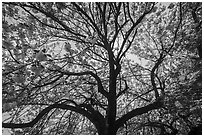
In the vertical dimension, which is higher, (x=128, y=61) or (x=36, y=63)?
(x=128, y=61)

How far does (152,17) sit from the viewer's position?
5.96 metres

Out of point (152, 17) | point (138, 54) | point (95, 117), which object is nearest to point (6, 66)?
point (95, 117)

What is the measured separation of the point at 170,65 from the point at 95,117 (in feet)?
12.8

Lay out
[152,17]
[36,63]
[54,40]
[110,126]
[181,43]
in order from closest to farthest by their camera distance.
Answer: [36,63]
[110,126]
[181,43]
[54,40]
[152,17]

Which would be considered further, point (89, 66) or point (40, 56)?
point (89, 66)

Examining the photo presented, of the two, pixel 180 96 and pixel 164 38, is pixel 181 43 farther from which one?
pixel 180 96

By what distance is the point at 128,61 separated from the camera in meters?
6.83

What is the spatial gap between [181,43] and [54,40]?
377 cm

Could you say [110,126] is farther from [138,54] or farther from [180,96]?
[138,54]

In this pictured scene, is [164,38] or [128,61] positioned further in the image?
[128,61]

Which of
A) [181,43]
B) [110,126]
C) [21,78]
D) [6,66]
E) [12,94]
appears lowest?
[110,126]

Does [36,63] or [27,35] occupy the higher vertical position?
[27,35]

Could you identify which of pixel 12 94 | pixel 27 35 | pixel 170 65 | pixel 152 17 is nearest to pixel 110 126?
pixel 12 94

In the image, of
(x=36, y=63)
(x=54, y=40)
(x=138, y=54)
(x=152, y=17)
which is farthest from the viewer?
(x=138, y=54)
